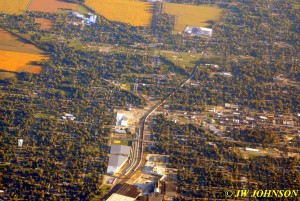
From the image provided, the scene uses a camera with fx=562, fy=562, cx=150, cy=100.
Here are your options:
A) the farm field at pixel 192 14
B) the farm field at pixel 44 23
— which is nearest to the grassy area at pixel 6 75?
the farm field at pixel 44 23

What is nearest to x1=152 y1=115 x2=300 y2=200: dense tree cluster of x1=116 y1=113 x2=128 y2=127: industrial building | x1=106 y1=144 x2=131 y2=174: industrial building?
x1=106 y1=144 x2=131 y2=174: industrial building

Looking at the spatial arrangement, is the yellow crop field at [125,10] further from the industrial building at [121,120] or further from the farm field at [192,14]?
the industrial building at [121,120]

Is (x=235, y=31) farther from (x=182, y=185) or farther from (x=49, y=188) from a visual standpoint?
(x=49, y=188)

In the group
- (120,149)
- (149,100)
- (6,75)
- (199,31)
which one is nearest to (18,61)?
(6,75)

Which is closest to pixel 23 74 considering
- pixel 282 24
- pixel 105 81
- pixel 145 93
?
pixel 105 81

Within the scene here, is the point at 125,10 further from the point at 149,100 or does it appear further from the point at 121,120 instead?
the point at 121,120

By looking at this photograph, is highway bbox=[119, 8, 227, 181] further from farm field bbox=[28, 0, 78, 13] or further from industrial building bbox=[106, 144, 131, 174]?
farm field bbox=[28, 0, 78, 13]
